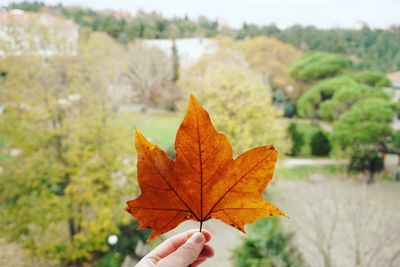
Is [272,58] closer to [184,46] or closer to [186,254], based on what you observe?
[184,46]

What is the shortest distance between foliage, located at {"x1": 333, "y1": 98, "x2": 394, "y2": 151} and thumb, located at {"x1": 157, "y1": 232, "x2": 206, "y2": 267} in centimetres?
364

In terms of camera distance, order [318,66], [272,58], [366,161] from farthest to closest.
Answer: [272,58], [318,66], [366,161]

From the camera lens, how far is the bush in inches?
189

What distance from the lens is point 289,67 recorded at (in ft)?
18.2

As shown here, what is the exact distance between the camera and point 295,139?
4.80 meters

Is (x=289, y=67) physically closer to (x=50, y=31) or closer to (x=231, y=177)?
(x=50, y=31)

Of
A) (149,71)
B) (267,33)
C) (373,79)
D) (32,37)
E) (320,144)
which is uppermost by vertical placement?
(267,33)

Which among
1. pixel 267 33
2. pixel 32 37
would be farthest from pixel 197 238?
pixel 267 33

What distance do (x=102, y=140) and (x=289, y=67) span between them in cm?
404

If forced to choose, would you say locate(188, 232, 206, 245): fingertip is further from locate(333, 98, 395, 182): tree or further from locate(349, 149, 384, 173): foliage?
locate(349, 149, 384, 173): foliage

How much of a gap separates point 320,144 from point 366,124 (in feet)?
3.92

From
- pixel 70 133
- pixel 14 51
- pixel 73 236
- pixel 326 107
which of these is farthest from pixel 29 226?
pixel 326 107

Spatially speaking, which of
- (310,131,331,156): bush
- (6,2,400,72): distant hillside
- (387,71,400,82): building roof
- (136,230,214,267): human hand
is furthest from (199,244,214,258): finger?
(310,131,331,156): bush

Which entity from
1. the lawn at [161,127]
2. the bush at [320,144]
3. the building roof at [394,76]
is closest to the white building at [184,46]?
the lawn at [161,127]
